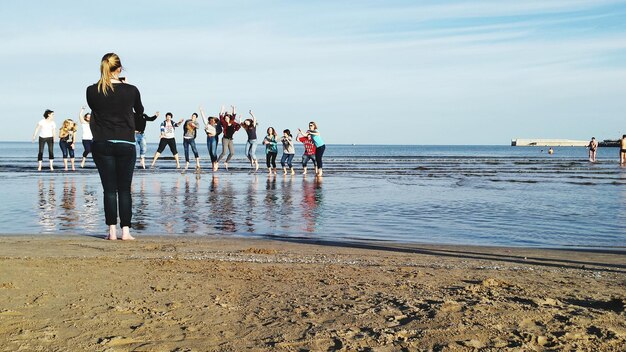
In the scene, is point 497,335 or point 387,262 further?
point 387,262

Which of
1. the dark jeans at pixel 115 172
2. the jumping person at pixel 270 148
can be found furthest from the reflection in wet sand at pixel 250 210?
the jumping person at pixel 270 148

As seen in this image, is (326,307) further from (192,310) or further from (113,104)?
(113,104)

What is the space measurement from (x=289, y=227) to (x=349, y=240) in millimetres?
1438

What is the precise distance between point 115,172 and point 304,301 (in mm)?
3976

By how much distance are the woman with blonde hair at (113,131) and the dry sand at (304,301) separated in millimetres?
1096

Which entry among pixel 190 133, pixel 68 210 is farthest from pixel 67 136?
pixel 68 210

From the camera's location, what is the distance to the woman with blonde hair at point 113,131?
23.7 feet

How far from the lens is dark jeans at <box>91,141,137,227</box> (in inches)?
289

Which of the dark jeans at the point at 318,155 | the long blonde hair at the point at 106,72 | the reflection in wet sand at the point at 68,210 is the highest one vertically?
the long blonde hair at the point at 106,72

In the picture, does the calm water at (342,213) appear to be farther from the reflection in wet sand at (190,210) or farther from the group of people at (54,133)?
the group of people at (54,133)

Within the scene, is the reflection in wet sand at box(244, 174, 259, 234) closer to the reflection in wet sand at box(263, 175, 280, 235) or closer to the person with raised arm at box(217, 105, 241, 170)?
the reflection in wet sand at box(263, 175, 280, 235)

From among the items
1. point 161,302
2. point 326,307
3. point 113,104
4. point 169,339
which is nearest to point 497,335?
point 326,307

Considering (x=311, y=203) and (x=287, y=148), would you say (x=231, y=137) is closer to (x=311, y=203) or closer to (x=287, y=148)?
(x=287, y=148)

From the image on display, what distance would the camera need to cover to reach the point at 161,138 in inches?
952
